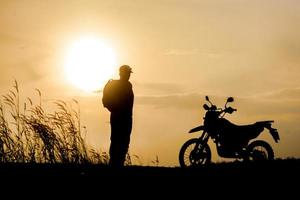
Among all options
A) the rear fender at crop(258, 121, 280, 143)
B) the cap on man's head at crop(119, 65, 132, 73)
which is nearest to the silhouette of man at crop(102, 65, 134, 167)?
the cap on man's head at crop(119, 65, 132, 73)

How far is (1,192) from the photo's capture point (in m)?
8.09

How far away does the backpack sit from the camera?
10523 millimetres

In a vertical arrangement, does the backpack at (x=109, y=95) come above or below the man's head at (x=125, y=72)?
below

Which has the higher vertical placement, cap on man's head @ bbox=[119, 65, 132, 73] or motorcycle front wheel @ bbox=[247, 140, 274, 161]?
cap on man's head @ bbox=[119, 65, 132, 73]

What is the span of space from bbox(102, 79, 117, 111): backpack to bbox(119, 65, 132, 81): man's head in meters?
0.25

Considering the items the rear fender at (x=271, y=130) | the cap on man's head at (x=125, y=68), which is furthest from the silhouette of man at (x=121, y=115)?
the rear fender at (x=271, y=130)

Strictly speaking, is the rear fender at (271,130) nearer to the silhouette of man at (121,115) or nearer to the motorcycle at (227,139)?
the motorcycle at (227,139)

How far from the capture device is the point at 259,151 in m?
12.9

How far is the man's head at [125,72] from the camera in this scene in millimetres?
10398

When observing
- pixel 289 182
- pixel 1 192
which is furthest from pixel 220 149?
pixel 1 192

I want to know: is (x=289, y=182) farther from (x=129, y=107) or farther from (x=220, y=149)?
(x=220, y=149)

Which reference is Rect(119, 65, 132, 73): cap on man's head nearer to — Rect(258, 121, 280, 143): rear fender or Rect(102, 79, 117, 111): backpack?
Rect(102, 79, 117, 111): backpack

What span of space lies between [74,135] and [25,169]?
206 cm

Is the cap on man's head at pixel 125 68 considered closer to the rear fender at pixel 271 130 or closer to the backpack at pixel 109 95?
the backpack at pixel 109 95
